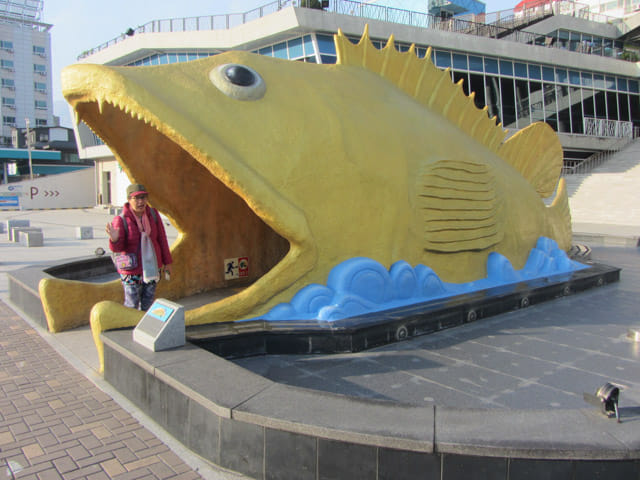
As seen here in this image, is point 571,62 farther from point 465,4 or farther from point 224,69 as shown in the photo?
point 224,69

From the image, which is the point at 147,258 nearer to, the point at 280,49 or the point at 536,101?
the point at 280,49

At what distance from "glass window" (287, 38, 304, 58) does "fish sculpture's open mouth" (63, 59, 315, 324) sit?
52.8ft

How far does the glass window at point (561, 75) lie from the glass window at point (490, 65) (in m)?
4.41

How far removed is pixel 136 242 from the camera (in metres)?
4.49

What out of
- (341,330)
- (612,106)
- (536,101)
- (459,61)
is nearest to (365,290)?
(341,330)

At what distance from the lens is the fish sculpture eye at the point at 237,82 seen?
463 centimetres

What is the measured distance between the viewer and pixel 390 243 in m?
5.32

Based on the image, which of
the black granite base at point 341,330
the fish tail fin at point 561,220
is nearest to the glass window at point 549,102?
the fish tail fin at point 561,220

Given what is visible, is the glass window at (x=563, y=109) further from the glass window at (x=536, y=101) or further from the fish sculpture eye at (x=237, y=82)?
the fish sculpture eye at (x=237, y=82)

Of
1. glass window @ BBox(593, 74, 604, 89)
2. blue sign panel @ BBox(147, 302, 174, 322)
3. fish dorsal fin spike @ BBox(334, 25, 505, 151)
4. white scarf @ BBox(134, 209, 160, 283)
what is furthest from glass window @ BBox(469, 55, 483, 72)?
blue sign panel @ BBox(147, 302, 174, 322)

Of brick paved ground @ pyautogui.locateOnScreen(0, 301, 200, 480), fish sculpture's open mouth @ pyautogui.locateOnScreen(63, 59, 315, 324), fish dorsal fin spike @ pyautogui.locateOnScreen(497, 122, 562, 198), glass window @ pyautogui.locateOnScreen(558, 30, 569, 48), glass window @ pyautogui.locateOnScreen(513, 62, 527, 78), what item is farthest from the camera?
glass window @ pyautogui.locateOnScreen(558, 30, 569, 48)

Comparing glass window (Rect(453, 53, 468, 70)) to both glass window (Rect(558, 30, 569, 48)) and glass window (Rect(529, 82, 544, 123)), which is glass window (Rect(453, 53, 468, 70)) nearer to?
glass window (Rect(529, 82, 544, 123))

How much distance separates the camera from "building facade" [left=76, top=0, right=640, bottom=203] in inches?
820

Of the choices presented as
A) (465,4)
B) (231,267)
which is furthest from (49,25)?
(231,267)
